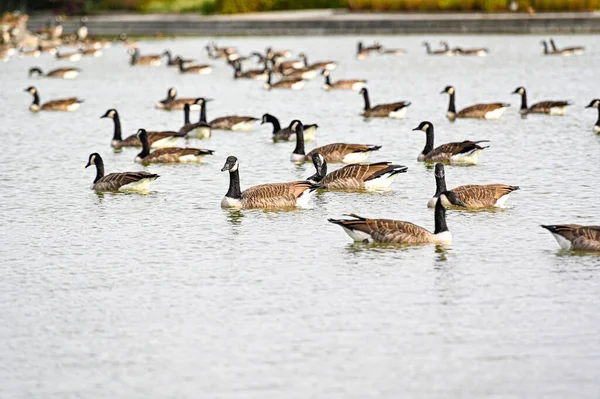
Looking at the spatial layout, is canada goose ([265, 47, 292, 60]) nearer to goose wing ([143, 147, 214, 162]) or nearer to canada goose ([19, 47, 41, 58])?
canada goose ([19, 47, 41, 58])

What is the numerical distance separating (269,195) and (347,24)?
3740 centimetres

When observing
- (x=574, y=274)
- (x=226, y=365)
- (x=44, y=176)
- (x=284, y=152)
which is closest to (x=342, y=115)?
(x=284, y=152)

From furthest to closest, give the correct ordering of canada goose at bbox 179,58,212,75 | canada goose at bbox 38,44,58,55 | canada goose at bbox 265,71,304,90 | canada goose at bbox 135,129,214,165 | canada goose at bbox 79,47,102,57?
canada goose at bbox 38,44,58,55
canada goose at bbox 79,47,102,57
canada goose at bbox 179,58,212,75
canada goose at bbox 265,71,304,90
canada goose at bbox 135,129,214,165

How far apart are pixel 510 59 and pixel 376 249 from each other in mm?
29716

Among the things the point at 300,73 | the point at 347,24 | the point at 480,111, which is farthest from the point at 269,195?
the point at 347,24

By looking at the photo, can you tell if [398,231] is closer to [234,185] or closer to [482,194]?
[482,194]

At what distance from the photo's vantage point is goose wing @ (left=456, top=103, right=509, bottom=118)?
2519cm

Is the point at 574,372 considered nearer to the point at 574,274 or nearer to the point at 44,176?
the point at 574,274

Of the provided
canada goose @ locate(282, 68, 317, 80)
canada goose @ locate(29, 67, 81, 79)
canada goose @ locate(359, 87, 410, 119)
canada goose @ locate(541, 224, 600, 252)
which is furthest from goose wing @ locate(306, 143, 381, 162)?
canada goose @ locate(29, 67, 81, 79)

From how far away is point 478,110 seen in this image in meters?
25.6

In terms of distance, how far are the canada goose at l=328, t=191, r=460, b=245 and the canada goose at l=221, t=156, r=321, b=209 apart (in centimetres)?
225

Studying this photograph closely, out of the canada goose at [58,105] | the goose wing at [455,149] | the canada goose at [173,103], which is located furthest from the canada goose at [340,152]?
the canada goose at [58,105]

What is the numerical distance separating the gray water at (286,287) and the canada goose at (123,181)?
0.70 feet

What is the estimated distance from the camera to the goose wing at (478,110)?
2519cm
